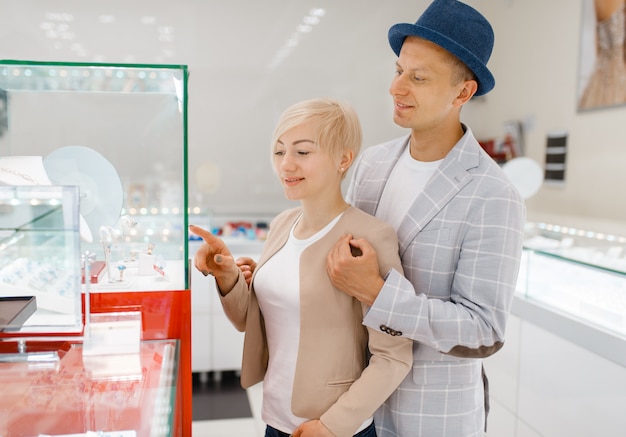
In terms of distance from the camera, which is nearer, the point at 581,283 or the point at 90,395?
the point at 90,395

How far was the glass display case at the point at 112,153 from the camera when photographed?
4.39 ft

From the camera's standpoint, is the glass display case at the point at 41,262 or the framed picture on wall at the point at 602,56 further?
the framed picture on wall at the point at 602,56

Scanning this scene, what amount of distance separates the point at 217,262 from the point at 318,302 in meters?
0.27

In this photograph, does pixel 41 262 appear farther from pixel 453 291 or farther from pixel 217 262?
pixel 453 291

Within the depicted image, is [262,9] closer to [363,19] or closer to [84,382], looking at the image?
[363,19]

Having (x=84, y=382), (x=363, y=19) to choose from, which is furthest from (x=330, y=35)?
(x=84, y=382)

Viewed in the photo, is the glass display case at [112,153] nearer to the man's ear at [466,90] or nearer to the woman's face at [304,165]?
the woman's face at [304,165]

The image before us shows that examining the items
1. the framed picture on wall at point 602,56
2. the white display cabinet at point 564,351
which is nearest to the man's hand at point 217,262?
the white display cabinet at point 564,351

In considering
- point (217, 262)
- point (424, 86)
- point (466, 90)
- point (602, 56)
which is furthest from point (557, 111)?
point (217, 262)

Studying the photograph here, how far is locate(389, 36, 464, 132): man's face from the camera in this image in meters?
1.39

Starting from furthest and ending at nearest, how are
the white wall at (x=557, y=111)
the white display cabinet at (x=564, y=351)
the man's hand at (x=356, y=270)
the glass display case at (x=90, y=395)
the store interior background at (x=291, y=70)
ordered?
the store interior background at (x=291, y=70) → the white wall at (x=557, y=111) → the white display cabinet at (x=564, y=351) → the man's hand at (x=356, y=270) → the glass display case at (x=90, y=395)

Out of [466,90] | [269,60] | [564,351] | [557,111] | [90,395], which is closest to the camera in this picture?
[90,395]

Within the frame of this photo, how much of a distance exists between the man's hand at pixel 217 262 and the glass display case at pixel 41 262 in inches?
11.1

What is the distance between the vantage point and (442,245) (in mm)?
1383
